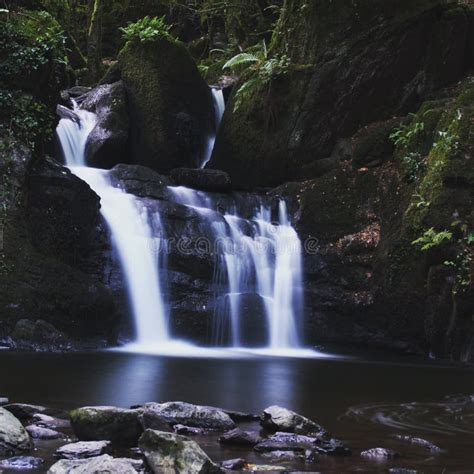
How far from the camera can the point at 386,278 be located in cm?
1269

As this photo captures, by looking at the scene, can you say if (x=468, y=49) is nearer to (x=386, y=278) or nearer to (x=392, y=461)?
(x=386, y=278)

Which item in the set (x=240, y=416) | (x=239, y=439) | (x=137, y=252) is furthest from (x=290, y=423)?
(x=137, y=252)

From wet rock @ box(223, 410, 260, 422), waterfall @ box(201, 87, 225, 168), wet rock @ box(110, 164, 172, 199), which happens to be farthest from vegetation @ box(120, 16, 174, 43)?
wet rock @ box(223, 410, 260, 422)

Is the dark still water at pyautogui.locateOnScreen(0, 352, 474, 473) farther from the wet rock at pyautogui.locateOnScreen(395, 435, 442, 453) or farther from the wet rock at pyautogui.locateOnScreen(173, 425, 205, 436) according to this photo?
the wet rock at pyautogui.locateOnScreen(173, 425, 205, 436)

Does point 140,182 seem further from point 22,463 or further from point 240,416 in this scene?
point 22,463

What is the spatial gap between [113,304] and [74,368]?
296cm

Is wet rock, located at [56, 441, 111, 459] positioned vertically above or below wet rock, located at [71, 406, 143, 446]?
below

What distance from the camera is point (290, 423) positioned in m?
5.18

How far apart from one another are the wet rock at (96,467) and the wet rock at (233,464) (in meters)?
0.60

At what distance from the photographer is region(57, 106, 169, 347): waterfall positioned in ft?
39.6

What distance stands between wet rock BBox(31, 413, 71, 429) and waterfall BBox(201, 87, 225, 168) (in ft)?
43.1

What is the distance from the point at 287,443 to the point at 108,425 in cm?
126

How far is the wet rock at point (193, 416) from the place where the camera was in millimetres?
5258

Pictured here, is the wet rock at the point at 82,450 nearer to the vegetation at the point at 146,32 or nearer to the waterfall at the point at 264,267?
the waterfall at the point at 264,267
